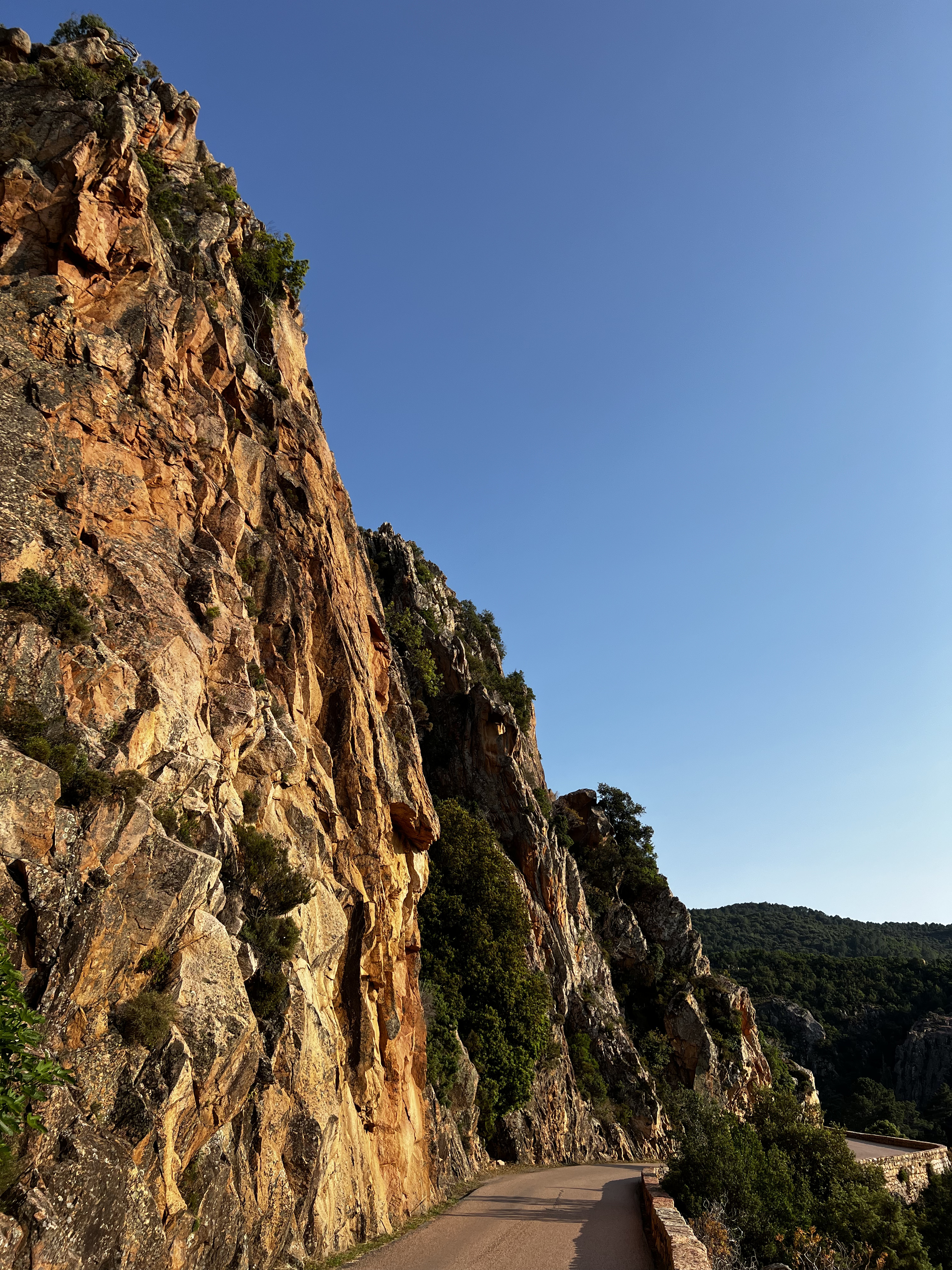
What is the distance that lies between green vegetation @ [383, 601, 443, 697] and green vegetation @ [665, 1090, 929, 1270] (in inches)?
1088

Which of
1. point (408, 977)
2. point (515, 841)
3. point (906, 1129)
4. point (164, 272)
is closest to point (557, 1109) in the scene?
point (515, 841)

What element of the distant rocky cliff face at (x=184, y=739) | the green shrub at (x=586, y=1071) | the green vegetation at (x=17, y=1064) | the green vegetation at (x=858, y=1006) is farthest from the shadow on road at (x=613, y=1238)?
the green vegetation at (x=858, y=1006)

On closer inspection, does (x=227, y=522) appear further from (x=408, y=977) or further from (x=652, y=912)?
(x=652, y=912)

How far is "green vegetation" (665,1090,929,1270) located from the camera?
51.0 feet

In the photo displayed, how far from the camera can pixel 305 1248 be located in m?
12.4

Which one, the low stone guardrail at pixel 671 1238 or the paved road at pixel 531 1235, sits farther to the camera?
the paved road at pixel 531 1235

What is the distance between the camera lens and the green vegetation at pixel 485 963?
3000 cm

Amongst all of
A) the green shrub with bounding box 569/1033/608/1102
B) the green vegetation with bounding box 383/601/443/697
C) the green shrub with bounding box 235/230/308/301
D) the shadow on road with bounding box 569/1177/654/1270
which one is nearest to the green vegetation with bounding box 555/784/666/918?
the green shrub with bounding box 569/1033/608/1102

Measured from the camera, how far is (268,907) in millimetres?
13695

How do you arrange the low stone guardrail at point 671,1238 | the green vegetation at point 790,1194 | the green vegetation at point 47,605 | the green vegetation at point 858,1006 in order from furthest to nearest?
1. the green vegetation at point 858,1006
2. the green vegetation at point 790,1194
3. the green vegetation at point 47,605
4. the low stone guardrail at point 671,1238

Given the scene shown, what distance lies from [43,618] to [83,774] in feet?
10.1

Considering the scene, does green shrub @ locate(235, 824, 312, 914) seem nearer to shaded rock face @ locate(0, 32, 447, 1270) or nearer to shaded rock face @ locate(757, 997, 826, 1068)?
shaded rock face @ locate(0, 32, 447, 1270)

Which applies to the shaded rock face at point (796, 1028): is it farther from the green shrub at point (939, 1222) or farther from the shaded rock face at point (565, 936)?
the green shrub at point (939, 1222)

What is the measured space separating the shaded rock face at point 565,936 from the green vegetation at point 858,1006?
79.0ft
